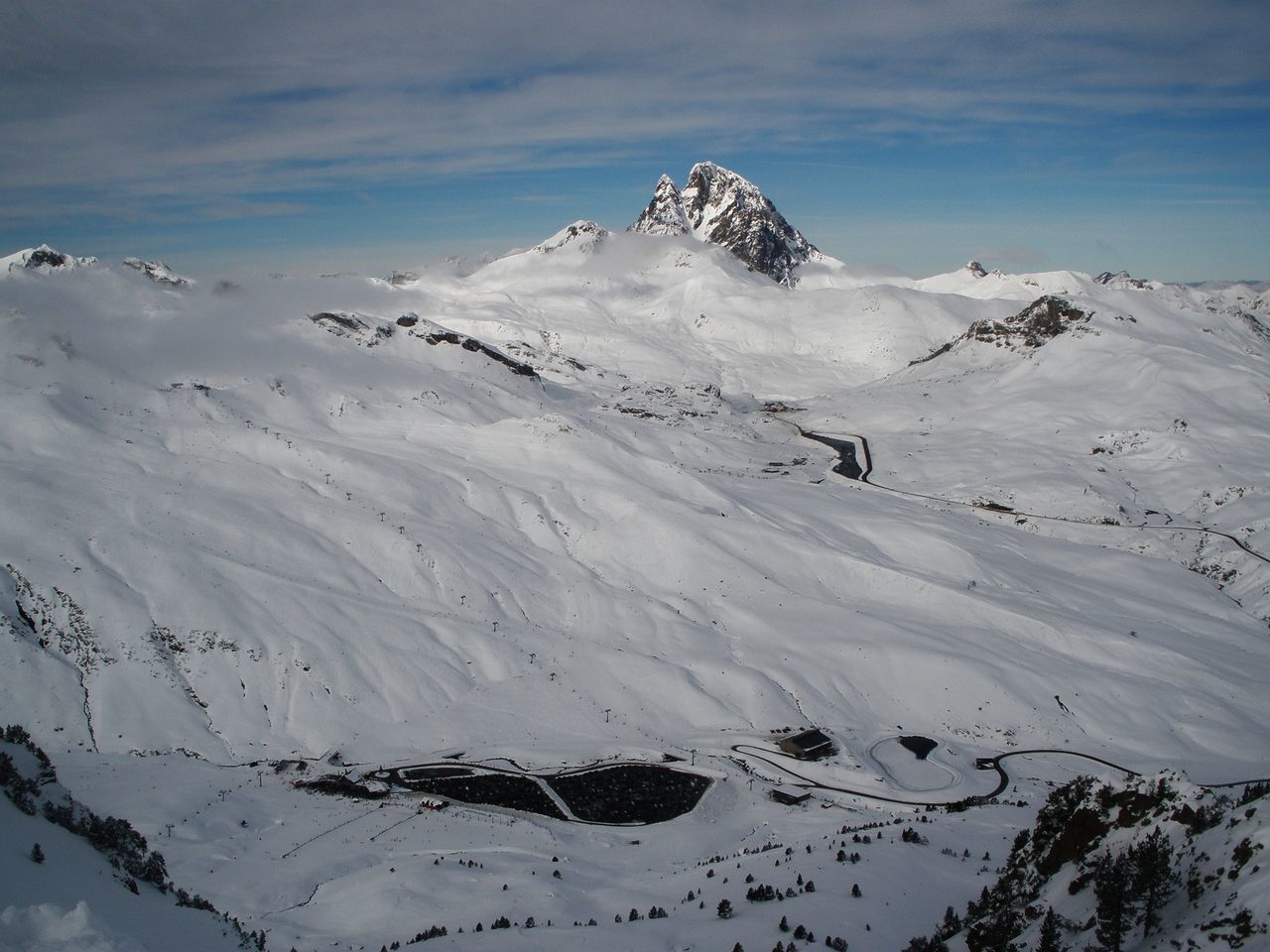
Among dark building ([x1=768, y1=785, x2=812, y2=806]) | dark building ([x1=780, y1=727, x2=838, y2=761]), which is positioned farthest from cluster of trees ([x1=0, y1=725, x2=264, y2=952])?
dark building ([x1=780, y1=727, x2=838, y2=761])

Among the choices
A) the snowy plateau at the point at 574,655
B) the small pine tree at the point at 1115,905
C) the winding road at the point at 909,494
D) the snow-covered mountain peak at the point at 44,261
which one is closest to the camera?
the small pine tree at the point at 1115,905

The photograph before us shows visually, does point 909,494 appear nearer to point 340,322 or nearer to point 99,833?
point 340,322

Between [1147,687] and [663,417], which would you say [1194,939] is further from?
[663,417]

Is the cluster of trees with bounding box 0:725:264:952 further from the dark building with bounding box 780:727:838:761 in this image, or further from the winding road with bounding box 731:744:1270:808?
the dark building with bounding box 780:727:838:761

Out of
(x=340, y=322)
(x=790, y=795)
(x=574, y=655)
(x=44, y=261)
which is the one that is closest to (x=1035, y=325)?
(x=340, y=322)

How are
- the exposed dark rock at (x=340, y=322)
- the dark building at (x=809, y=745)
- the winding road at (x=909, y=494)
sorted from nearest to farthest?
the dark building at (x=809, y=745)
the winding road at (x=909, y=494)
the exposed dark rock at (x=340, y=322)

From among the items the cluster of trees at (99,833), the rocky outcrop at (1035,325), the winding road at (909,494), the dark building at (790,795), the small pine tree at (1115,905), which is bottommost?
the winding road at (909,494)

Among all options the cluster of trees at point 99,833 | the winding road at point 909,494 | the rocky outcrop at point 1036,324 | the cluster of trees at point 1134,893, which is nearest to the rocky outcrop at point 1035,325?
the rocky outcrop at point 1036,324

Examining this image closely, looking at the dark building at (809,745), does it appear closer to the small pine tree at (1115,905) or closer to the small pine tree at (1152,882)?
A: the small pine tree at (1115,905)
